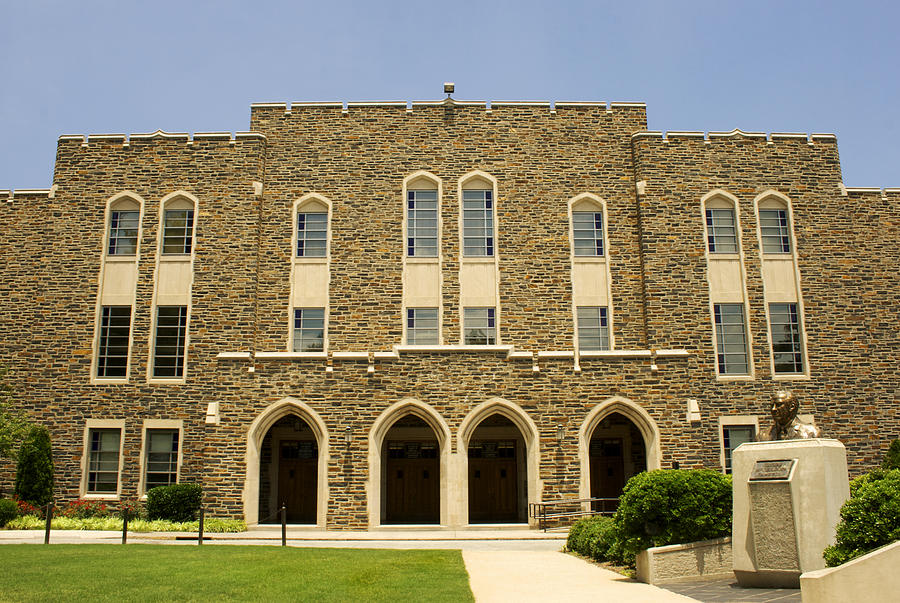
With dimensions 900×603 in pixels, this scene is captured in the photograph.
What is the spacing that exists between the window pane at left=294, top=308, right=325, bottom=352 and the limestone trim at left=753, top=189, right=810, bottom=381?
14.7m

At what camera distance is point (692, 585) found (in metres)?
11.3

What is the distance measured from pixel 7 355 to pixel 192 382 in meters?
6.31

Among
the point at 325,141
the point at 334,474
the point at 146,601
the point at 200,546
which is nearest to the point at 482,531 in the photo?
the point at 334,474

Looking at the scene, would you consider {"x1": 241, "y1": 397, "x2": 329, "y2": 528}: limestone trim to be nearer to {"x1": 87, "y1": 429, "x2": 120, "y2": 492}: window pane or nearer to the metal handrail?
{"x1": 87, "y1": 429, "x2": 120, "y2": 492}: window pane

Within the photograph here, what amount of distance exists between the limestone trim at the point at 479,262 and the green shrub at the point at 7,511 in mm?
13860

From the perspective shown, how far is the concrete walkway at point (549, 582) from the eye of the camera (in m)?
10.2

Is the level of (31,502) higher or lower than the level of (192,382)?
lower

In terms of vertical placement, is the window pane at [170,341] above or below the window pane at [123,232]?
below

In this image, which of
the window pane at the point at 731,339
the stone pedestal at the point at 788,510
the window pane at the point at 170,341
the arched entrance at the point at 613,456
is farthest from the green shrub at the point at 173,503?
the window pane at the point at 731,339

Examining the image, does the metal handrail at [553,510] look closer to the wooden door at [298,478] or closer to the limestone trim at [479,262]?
the limestone trim at [479,262]

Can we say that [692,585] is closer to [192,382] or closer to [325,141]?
[192,382]

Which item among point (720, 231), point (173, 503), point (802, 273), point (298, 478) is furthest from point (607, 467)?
point (173, 503)

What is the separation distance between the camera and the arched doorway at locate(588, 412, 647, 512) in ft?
81.3

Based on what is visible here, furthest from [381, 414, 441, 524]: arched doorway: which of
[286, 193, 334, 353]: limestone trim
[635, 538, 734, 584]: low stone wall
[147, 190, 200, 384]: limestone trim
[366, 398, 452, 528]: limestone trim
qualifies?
[635, 538, 734, 584]: low stone wall
